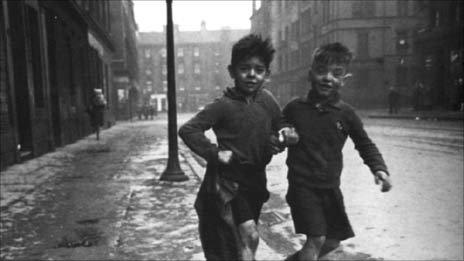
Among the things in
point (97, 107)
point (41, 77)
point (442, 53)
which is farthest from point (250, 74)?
point (442, 53)

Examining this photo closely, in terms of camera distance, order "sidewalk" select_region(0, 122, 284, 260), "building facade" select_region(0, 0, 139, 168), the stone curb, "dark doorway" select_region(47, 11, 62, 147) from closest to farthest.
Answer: "sidewalk" select_region(0, 122, 284, 260), "building facade" select_region(0, 0, 139, 168), "dark doorway" select_region(47, 11, 62, 147), the stone curb

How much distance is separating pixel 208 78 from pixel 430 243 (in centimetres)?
8842

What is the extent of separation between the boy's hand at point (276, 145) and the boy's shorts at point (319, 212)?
0.09m

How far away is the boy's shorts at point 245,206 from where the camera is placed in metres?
0.80

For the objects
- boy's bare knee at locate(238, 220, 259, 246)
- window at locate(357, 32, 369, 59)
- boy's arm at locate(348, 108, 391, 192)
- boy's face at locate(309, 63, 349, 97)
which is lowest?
boy's bare knee at locate(238, 220, 259, 246)

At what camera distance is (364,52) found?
4488 cm

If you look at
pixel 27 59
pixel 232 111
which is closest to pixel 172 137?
pixel 27 59

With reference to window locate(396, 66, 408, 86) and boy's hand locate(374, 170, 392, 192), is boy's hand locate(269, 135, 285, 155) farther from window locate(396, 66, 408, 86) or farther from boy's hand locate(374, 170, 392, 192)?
window locate(396, 66, 408, 86)

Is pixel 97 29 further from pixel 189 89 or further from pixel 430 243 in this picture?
pixel 189 89

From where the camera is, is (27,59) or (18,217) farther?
(27,59)

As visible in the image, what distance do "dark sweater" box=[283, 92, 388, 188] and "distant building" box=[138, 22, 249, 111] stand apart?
87.2m

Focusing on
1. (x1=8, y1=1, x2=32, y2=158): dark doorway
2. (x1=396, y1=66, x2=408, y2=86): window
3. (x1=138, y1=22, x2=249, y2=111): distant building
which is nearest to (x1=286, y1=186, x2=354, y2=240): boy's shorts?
(x1=8, y1=1, x2=32, y2=158): dark doorway

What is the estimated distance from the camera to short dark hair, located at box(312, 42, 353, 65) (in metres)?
0.74

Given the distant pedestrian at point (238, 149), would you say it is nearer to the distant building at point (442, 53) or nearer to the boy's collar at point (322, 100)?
the boy's collar at point (322, 100)
